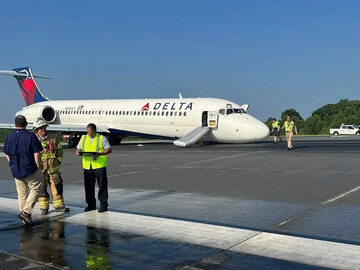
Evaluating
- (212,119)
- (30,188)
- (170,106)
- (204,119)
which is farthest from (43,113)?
(30,188)

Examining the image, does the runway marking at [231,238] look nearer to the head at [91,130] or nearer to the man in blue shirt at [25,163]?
the man in blue shirt at [25,163]

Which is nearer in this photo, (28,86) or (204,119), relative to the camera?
(204,119)

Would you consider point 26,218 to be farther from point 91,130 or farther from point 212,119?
point 212,119

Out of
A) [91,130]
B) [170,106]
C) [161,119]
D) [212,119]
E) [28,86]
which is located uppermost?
[28,86]

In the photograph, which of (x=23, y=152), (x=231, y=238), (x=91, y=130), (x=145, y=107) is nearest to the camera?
(x=231, y=238)

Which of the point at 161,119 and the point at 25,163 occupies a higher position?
the point at 161,119

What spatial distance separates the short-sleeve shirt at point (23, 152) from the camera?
664cm

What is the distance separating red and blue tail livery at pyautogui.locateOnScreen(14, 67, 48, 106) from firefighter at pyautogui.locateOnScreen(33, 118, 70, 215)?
104 ft

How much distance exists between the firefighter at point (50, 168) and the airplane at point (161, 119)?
52.1 feet

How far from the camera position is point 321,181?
10047 mm

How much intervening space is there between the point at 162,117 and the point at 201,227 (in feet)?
68.9

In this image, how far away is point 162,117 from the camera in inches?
1057

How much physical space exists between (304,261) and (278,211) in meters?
2.54

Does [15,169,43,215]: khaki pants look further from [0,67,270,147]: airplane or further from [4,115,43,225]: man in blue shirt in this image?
[0,67,270,147]: airplane
